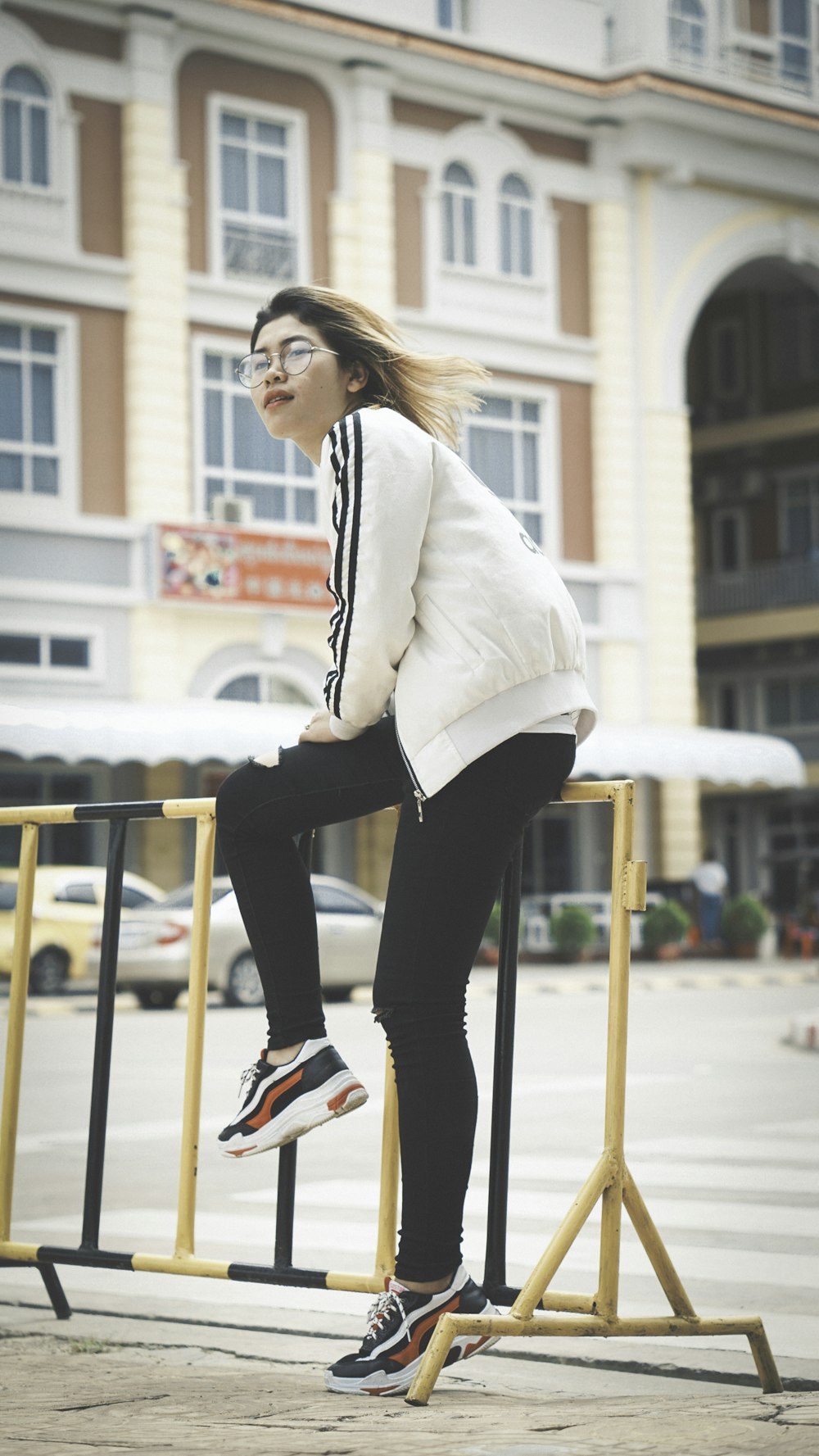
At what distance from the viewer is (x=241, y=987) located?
64.0ft

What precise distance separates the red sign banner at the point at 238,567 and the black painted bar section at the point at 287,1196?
77.1 ft

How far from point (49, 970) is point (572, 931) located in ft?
31.5

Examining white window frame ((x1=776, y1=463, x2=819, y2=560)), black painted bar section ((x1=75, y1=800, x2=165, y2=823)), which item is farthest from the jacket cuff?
white window frame ((x1=776, y1=463, x2=819, y2=560))

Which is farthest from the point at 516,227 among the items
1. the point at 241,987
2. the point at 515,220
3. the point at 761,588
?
the point at 241,987

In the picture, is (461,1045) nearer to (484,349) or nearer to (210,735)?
(210,735)

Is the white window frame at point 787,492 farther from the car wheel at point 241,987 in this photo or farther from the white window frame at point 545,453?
the car wheel at point 241,987

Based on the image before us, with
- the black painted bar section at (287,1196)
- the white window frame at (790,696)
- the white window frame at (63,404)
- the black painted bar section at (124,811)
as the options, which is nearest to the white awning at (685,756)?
the white window frame at (63,404)

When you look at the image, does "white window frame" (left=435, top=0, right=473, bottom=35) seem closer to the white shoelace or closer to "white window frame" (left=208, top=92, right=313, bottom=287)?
"white window frame" (left=208, top=92, right=313, bottom=287)

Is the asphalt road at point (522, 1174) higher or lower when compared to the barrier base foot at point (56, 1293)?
lower

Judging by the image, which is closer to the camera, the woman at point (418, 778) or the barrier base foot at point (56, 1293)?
the woman at point (418, 778)

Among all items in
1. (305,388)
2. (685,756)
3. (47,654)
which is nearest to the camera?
(305,388)

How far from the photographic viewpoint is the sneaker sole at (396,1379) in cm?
351

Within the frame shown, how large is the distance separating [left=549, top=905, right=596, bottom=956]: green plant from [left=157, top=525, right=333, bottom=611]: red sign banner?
561 cm

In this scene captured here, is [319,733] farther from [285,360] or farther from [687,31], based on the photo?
[687,31]
